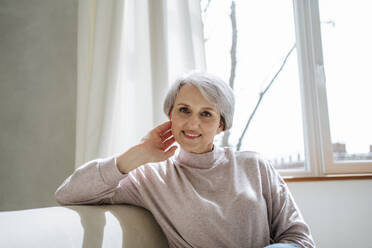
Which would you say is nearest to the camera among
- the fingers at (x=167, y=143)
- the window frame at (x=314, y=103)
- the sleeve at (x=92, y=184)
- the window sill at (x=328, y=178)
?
the sleeve at (x=92, y=184)

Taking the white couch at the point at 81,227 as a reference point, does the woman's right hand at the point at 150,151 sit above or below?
above

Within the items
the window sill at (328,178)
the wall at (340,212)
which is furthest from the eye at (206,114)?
the wall at (340,212)

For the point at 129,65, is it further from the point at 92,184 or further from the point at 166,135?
the point at 92,184

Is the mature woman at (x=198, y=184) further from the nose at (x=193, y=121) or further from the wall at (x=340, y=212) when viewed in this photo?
the wall at (x=340, y=212)

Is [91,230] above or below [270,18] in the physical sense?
below

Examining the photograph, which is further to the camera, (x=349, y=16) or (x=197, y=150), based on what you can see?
(x=349, y=16)

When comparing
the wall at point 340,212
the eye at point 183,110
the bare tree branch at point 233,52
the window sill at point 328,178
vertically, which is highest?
the bare tree branch at point 233,52

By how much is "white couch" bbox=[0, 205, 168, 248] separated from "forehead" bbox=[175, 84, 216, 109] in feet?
1.49

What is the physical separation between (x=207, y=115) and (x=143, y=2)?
917mm

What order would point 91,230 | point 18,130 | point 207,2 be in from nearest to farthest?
point 91,230, point 18,130, point 207,2

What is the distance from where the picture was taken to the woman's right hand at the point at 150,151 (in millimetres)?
1098

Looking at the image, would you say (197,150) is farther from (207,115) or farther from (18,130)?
→ (18,130)

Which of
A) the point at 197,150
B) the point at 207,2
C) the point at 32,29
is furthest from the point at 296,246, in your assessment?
the point at 32,29

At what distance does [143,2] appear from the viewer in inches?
68.8
